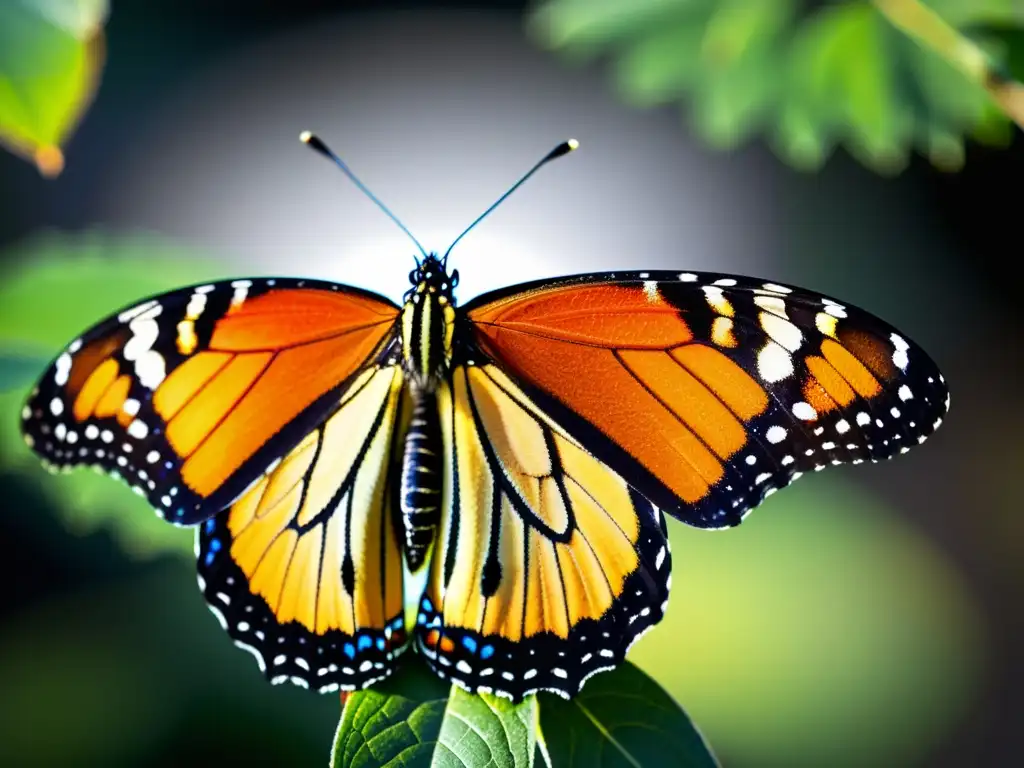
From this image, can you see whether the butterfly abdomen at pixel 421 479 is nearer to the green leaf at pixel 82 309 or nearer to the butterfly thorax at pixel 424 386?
the butterfly thorax at pixel 424 386

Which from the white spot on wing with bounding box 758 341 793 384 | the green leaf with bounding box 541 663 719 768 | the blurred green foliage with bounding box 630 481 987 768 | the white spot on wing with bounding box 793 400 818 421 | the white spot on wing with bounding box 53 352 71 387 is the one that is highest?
the white spot on wing with bounding box 53 352 71 387

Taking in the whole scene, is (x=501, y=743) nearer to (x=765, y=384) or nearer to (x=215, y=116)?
(x=765, y=384)

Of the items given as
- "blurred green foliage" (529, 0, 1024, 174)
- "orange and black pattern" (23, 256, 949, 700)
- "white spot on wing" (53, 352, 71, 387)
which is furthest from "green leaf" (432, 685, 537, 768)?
"blurred green foliage" (529, 0, 1024, 174)

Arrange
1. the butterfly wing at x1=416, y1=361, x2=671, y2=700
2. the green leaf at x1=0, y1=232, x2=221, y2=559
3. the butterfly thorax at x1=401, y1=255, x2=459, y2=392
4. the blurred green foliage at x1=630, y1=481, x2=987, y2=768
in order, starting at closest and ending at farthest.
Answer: the butterfly wing at x1=416, y1=361, x2=671, y2=700
the butterfly thorax at x1=401, y1=255, x2=459, y2=392
the green leaf at x1=0, y1=232, x2=221, y2=559
the blurred green foliage at x1=630, y1=481, x2=987, y2=768

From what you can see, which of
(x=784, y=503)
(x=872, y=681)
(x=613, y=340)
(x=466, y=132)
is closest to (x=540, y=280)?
(x=613, y=340)

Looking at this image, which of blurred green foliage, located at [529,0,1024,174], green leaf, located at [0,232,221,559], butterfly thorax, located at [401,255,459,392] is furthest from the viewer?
blurred green foliage, located at [529,0,1024,174]

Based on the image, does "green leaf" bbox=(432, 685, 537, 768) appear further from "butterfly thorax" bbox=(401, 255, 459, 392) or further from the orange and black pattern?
"butterfly thorax" bbox=(401, 255, 459, 392)
